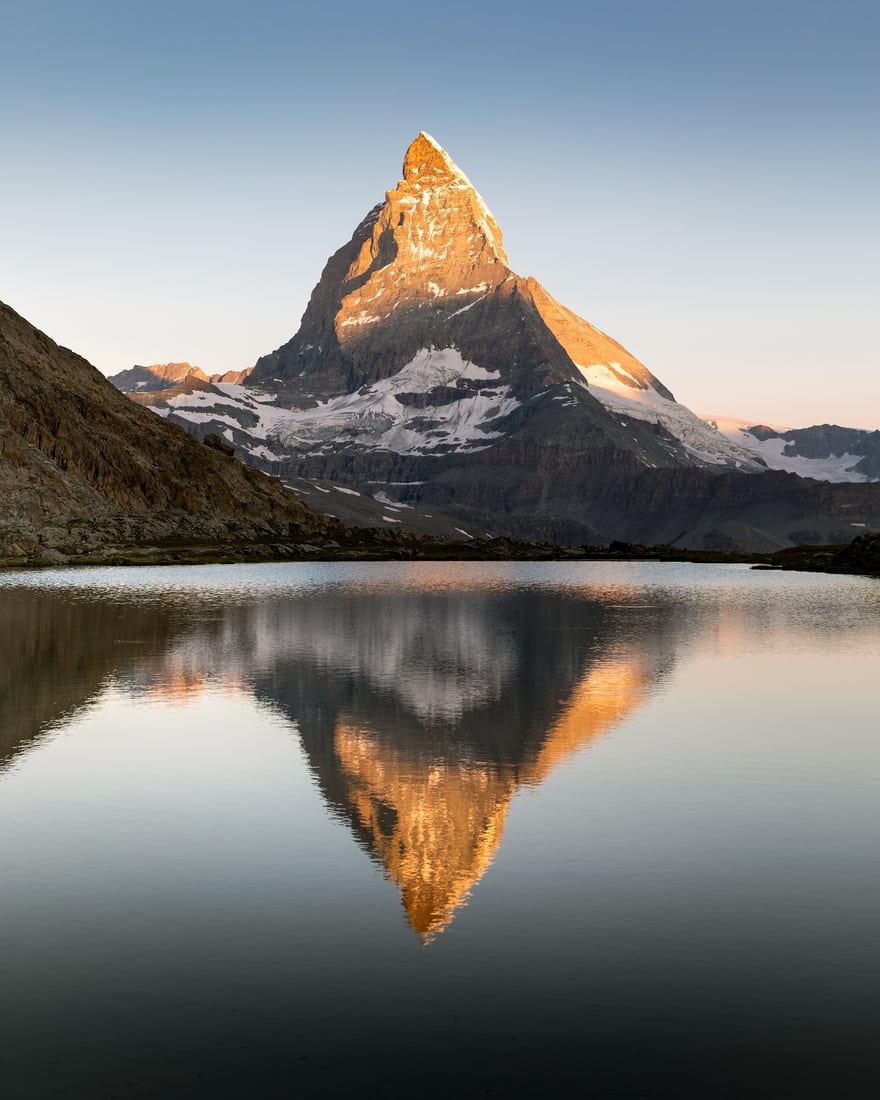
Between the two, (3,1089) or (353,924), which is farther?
(353,924)

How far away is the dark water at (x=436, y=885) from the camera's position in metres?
16.2

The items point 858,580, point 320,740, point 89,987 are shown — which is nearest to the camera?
point 89,987

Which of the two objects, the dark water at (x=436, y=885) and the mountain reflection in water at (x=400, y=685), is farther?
the mountain reflection in water at (x=400, y=685)

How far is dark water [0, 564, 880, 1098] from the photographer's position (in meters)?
16.2

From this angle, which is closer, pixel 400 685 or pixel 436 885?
pixel 436 885

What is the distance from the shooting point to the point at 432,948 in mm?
20141

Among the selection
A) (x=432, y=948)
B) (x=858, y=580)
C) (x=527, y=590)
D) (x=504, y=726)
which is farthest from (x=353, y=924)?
(x=858, y=580)

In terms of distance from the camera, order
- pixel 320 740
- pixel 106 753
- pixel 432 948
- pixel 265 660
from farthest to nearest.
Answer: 1. pixel 265 660
2. pixel 320 740
3. pixel 106 753
4. pixel 432 948

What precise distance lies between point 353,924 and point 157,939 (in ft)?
10.8

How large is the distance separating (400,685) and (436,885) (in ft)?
99.1

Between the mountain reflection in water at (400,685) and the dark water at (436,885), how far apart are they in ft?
0.74

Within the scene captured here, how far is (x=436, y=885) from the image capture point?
23.8 metres

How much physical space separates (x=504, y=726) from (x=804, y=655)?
3204cm

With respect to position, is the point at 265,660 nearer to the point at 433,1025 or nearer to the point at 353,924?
the point at 353,924
